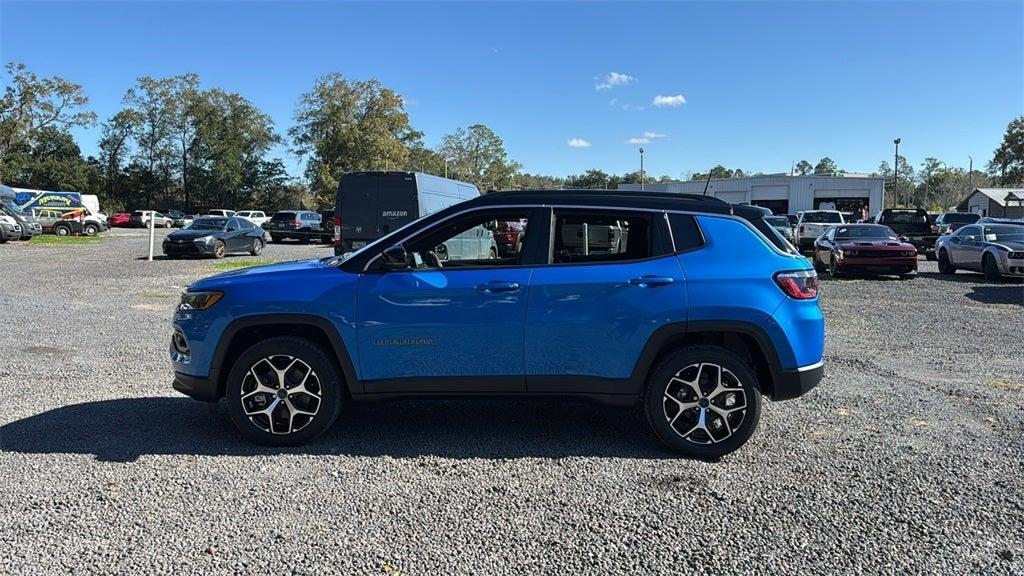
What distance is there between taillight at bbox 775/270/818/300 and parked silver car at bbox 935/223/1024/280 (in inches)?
547

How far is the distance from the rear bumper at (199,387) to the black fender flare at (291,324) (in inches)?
2.0

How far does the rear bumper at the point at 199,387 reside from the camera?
15.0 ft

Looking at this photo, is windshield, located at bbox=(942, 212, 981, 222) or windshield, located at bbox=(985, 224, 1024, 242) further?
windshield, located at bbox=(942, 212, 981, 222)

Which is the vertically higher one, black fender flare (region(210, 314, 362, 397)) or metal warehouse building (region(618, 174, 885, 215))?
metal warehouse building (region(618, 174, 885, 215))

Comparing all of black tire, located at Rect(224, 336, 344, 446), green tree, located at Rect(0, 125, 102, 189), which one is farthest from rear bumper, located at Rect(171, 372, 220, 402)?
green tree, located at Rect(0, 125, 102, 189)

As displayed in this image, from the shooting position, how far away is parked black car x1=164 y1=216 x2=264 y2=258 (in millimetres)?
20953

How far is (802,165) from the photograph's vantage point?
143m

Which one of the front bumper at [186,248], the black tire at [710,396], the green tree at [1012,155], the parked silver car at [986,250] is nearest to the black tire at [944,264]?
the parked silver car at [986,250]

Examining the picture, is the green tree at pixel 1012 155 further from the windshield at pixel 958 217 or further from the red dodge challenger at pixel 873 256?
the red dodge challenger at pixel 873 256

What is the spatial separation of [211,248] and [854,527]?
21.1m

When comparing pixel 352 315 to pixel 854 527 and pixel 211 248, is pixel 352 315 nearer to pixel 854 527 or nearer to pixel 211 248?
pixel 854 527

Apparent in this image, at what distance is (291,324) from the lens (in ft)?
15.1

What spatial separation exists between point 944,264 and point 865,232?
2536mm

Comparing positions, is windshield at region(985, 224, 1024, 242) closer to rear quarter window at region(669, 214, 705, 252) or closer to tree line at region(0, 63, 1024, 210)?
rear quarter window at region(669, 214, 705, 252)
